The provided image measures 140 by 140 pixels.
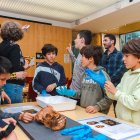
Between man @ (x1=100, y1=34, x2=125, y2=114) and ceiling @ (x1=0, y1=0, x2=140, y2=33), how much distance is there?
48.9 inches

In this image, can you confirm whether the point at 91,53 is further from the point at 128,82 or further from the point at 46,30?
the point at 46,30

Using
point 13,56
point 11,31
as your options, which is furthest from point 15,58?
point 11,31

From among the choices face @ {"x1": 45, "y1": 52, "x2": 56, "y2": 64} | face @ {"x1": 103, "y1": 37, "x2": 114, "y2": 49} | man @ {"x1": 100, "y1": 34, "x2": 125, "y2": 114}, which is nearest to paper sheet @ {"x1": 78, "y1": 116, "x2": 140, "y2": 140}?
face @ {"x1": 45, "y1": 52, "x2": 56, "y2": 64}

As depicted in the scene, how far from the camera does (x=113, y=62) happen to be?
8.82ft

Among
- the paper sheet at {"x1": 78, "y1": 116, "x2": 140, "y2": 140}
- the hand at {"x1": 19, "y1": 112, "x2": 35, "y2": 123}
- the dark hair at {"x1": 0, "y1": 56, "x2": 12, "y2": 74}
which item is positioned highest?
the dark hair at {"x1": 0, "y1": 56, "x2": 12, "y2": 74}

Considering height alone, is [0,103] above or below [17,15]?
below

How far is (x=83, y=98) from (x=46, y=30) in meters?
3.78

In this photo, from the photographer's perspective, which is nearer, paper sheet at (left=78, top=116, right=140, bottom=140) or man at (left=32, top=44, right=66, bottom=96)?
paper sheet at (left=78, top=116, right=140, bottom=140)

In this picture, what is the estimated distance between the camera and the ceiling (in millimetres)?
3988

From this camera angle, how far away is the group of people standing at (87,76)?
1322 mm

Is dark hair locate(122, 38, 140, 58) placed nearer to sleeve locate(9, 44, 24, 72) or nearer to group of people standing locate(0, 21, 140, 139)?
group of people standing locate(0, 21, 140, 139)

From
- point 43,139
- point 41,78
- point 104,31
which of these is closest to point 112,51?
point 41,78

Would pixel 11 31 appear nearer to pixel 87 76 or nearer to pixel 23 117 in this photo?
pixel 87 76

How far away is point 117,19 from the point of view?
474 centimetres
